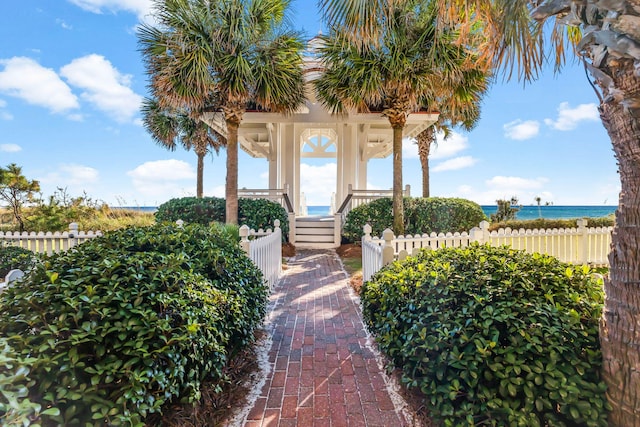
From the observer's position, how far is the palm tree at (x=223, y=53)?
24.7ft

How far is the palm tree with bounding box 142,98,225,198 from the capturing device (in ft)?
44.0

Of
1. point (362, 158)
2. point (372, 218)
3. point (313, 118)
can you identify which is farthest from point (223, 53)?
point (362, 158)

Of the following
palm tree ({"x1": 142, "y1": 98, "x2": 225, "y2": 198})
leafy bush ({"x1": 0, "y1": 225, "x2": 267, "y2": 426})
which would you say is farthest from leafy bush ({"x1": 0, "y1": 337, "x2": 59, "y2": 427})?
palm tree ({"x1": 142, "y1": 98, "x2": 225, "y2": 198})

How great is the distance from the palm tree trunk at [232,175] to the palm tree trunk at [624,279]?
28.1 ft

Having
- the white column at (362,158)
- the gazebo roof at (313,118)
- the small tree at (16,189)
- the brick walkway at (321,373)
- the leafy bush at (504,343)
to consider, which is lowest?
the brick walkway at (321,373)

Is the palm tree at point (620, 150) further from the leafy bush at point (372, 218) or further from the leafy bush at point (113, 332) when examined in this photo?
the leafy bush at point (372, 218)

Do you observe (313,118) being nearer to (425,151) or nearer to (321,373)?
(425,151)

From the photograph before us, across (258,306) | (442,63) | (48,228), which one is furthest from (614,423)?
(48,228)

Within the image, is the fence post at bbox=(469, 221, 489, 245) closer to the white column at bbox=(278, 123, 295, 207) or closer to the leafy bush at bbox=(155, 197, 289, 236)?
the leafy bush at bbox=(155, 197, 289, 236)

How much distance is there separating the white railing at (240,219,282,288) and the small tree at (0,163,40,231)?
39.1 ft

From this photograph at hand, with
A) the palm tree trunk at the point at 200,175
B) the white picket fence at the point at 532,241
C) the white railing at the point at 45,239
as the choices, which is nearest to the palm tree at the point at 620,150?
the white picket fence at the point at 532,241

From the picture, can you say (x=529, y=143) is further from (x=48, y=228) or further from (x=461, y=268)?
(x=48, y=228)

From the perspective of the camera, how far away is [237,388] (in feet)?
8.61

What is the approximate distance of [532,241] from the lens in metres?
7.30
